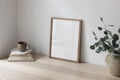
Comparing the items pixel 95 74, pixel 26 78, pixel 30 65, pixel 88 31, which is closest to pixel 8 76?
pixel 26 78

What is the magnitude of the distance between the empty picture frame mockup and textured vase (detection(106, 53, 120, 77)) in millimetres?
380

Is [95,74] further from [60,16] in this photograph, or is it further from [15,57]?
[15,57]

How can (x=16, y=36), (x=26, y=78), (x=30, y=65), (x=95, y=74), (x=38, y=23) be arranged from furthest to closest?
(x=16, y=36), (x=38, y=23), (x=30, y=65), (x=95, y=74), (x=26, y=78)

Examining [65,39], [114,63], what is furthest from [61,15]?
[114,63]

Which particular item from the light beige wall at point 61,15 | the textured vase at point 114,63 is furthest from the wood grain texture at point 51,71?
the light beige wall at point 61,15

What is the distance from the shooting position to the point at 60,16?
203 centimetres

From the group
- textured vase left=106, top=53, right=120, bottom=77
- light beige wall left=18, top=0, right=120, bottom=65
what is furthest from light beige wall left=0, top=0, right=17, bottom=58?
textured vase left=106, top=53, right=120, bottom=77

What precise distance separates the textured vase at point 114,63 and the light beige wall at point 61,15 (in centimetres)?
23

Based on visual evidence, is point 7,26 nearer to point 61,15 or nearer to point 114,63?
point 61,15

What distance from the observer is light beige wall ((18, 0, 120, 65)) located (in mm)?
1811

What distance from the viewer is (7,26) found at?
217 cm

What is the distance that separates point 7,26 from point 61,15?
1.97 ft

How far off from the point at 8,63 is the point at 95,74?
83 cm

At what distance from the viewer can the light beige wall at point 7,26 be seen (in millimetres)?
2094
